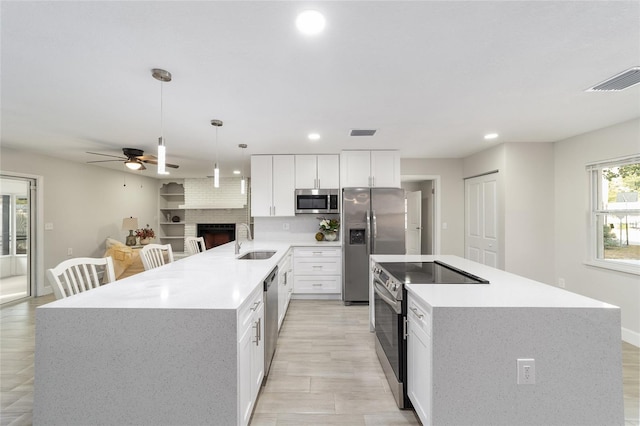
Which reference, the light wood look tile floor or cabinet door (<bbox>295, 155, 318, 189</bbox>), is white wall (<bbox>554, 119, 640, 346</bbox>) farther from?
cabinet door (<bbox>295, 155, 318, 189</bbox>)

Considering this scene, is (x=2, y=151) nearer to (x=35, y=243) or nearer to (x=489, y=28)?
(x=35, y=243)

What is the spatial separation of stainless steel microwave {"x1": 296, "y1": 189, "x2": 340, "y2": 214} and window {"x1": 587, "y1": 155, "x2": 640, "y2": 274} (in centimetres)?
331

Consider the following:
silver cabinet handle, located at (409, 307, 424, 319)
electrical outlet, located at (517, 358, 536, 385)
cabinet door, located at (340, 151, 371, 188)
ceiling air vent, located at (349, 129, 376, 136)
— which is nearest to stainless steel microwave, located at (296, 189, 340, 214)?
cabinet door, located at (340, 151, 371, 188)

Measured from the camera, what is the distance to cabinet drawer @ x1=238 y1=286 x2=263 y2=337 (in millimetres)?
1611

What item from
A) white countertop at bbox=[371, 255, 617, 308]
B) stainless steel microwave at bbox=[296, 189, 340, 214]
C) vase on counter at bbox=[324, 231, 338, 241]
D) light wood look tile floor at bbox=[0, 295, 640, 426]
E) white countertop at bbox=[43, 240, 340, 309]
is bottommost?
light wood look tile floor at bbox=[0, 295, 640, 426]

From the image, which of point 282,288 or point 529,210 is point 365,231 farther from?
point 529,210

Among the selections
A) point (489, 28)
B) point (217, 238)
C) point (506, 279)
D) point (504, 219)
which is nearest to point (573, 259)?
point (504, 219)

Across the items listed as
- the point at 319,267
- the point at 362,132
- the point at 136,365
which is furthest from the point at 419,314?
the point at 319,267

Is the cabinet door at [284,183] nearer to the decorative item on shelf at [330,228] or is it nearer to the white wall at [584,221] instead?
the decorative item on shelf at [330,228]

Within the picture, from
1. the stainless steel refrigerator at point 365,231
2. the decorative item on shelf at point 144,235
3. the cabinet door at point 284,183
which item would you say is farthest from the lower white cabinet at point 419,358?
the decorative item on shelf at point 144,235

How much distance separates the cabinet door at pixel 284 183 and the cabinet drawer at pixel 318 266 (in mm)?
839

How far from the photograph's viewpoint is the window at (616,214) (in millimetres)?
3248

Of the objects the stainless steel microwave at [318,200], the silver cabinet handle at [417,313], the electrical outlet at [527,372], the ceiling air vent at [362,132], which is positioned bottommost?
the electrical outlet at [527,372]

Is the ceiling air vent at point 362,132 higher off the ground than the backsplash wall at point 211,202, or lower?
higher
